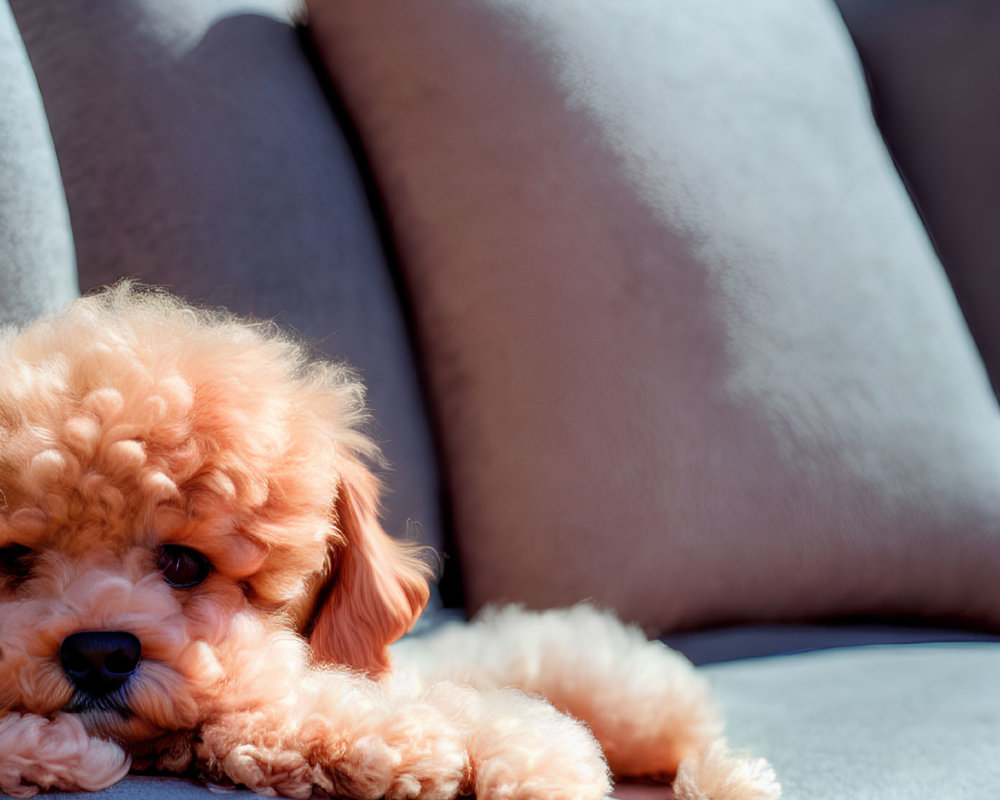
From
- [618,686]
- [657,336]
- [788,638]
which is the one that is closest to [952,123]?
[657,336]

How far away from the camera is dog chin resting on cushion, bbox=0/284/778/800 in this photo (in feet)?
1.84

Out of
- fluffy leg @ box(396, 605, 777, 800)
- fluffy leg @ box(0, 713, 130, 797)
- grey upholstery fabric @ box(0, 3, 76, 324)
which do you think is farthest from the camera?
grey upholstery fabric @ box(0, 3, 76, 324)

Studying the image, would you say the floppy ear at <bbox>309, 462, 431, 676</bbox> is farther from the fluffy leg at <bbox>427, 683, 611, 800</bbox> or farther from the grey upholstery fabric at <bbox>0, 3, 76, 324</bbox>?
the grey upholstery fabric at <bbox>0, 3, 76, 324</bbox>

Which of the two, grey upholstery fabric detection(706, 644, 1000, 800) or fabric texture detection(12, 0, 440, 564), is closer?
grey upholstery fabric detection(706, 644, 1000, 800)

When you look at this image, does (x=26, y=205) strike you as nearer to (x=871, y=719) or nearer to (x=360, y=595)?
(x=360, y=595)

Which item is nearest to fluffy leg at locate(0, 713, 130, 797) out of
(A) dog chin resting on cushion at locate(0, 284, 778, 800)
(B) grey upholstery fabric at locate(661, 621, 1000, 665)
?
(A) dog chin resting on cushion at locate(0, 284, 778, 800)

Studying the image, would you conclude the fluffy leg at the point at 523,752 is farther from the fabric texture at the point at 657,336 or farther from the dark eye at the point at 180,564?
the fabric texture at the point at 657,336

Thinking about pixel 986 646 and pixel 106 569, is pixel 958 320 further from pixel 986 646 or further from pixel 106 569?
pixel 106 569

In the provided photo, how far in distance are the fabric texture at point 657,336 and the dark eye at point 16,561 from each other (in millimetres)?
604

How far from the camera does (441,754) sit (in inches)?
21.9

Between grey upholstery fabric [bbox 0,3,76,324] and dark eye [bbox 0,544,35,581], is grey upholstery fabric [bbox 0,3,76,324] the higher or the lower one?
the higher one

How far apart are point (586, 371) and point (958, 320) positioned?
2.03 ft

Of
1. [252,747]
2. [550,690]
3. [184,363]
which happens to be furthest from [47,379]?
[550,690]

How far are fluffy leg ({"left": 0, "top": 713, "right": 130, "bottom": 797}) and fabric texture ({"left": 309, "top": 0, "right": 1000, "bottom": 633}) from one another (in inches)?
26.1
